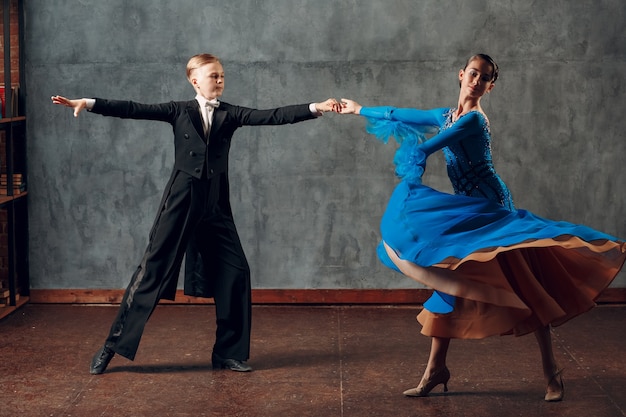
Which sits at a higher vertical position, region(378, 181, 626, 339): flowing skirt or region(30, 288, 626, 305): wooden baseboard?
region(378, 181, 626, 339): flowing skirt

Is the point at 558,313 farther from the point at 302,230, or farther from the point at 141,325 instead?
the point at 302,230

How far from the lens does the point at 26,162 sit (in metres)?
6.76

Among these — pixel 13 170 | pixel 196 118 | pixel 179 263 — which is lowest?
pixel 179 263

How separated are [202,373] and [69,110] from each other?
7.60 ft

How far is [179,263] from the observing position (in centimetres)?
527

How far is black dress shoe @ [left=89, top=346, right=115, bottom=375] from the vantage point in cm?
523

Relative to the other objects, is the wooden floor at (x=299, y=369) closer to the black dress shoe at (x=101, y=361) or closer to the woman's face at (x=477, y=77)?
the black dress shoe at (x=101, y=361)

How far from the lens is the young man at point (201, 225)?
5.20 meters

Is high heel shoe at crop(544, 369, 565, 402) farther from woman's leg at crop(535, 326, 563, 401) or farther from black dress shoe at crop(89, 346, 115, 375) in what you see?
black dress shoe at crop(89, 346, 115, 375)

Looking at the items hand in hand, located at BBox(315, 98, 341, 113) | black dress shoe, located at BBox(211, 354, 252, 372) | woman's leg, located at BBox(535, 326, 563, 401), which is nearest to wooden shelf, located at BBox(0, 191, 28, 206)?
black dress shoe, located at BBox(211, 354, 252, 372)

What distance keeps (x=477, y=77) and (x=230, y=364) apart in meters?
1.95

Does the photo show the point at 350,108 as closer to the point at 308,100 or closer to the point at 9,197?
the point at 308,100

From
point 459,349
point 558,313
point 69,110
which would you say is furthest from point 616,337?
point 69,110

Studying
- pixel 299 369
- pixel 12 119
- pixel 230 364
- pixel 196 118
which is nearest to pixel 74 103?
pixel 196 118
